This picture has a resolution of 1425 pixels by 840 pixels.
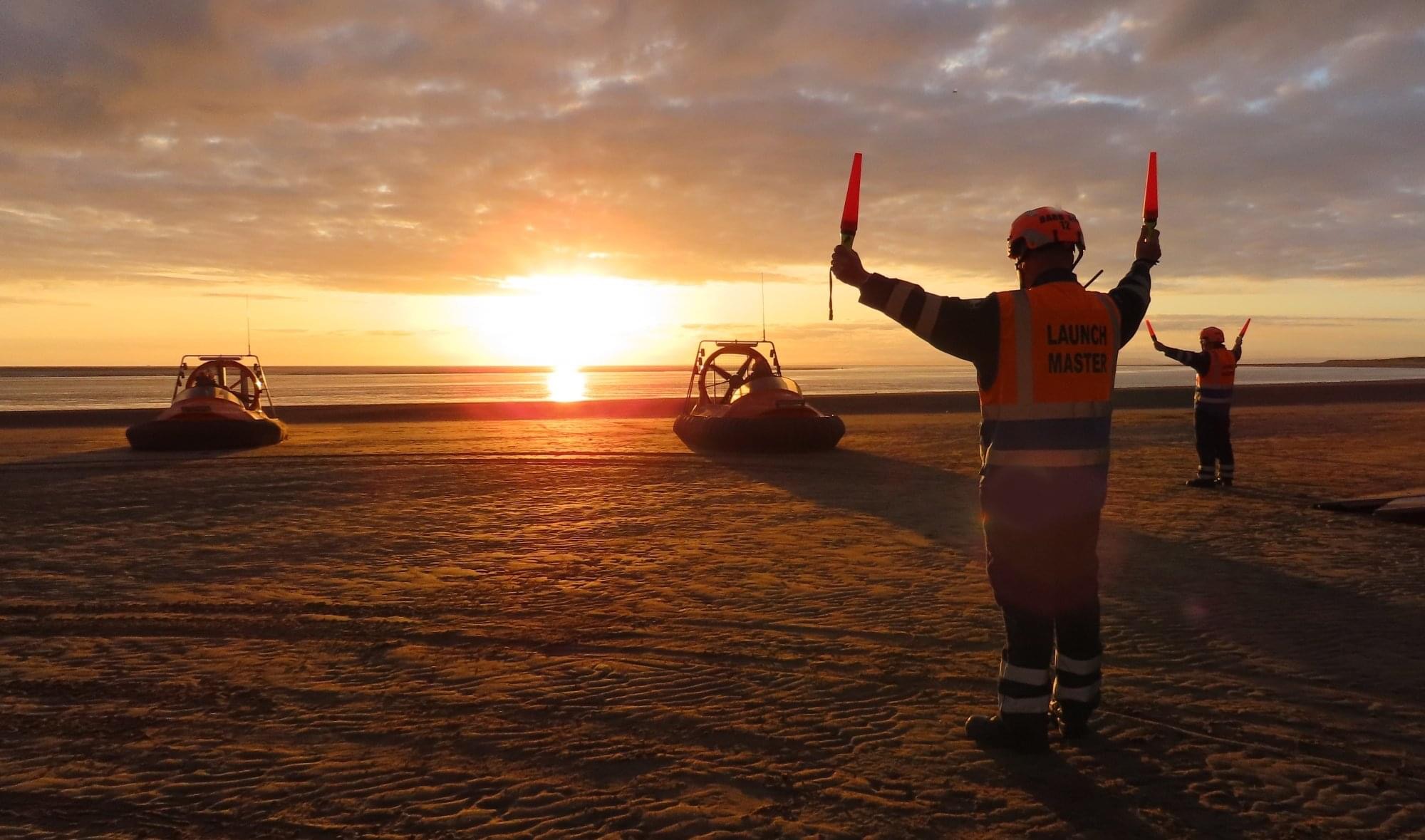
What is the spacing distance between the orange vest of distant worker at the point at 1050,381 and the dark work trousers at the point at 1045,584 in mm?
105

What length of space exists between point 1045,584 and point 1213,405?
838cm

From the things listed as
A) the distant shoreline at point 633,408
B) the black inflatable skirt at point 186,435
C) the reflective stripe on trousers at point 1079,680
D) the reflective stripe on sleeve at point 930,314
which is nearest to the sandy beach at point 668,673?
the reflective stripe on trousers at point 1079,680

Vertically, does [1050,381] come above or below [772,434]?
above

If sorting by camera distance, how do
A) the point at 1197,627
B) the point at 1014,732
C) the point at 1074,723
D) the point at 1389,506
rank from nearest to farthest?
the point at 1014,732, the point at 1074,723, the point at 1197,627, the point at 1389,506

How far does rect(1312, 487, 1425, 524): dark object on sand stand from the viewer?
8195mm

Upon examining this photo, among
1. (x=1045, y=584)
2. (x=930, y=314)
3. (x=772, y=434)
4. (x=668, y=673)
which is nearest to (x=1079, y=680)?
(x=1045, y=584)

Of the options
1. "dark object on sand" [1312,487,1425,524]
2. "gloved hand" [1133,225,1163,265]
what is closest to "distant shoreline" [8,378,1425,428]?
"dark object on sand" [1312,487,1425,524]

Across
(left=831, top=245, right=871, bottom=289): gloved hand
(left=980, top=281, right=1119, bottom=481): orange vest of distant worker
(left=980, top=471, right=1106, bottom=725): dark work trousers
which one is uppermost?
(left=831, top=245, right=871, bottom=289): gloved hand

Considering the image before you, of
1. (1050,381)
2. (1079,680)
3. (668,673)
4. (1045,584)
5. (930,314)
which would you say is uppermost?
(930,314)

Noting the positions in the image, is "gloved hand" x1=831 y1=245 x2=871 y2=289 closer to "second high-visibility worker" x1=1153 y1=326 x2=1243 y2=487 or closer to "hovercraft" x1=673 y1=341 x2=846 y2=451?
"second high-visibility worker" x1=1153 y1=326 x2=1243 y2=487

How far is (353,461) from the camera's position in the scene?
553 inches

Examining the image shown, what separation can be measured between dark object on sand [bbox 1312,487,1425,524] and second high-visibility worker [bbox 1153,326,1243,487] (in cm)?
144

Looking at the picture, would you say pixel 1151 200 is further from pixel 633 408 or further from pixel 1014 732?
pixel 633 408

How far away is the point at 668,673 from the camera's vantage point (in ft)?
14.8
